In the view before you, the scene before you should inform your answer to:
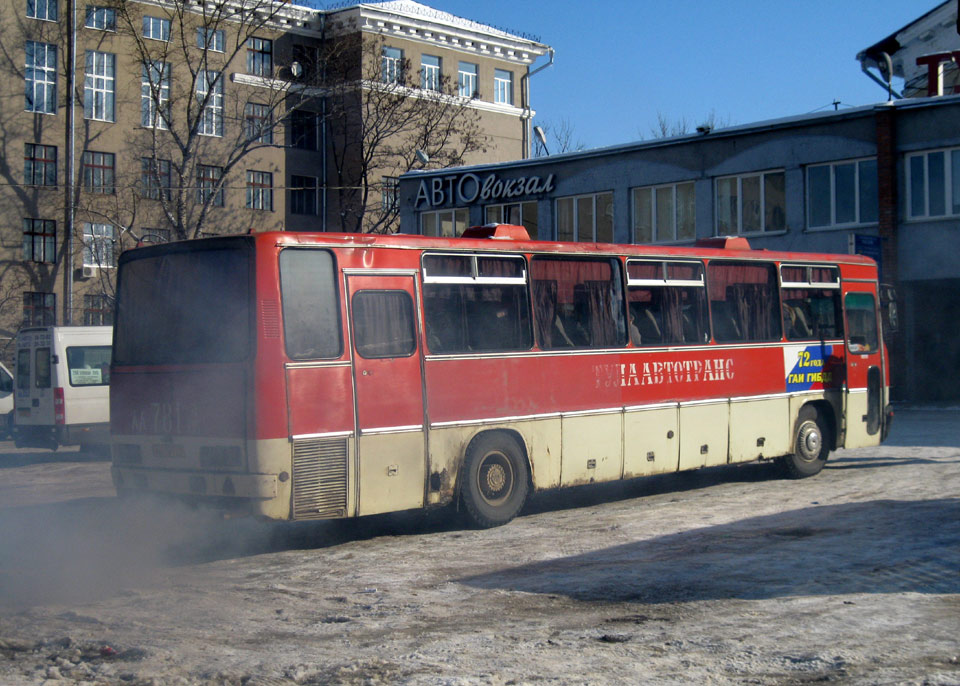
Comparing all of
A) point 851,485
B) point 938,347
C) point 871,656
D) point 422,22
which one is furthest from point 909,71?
point 871,656

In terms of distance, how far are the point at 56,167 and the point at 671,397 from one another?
128 ft

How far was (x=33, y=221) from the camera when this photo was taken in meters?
45.6

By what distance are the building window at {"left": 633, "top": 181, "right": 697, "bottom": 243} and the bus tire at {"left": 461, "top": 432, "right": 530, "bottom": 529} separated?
23.4m

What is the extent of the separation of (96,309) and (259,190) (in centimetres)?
1054

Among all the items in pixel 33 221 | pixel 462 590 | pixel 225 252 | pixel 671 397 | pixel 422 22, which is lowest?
pixel 462 590

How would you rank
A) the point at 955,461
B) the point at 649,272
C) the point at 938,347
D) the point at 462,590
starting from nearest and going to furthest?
the point at 462,590 → the point at 649,272 → the point at 955,461 → the point at 938,347

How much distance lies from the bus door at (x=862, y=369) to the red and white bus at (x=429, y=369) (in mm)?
1705

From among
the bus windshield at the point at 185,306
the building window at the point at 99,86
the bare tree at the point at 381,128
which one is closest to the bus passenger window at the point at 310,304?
the bus windshield at the point at 185,306

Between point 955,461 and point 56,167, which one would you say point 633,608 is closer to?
point 955,461

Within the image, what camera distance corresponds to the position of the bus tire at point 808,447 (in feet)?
49.8

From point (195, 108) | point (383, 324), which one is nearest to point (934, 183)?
point (383, 324)

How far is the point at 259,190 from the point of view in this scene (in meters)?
53.5

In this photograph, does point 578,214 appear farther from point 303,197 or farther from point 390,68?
point 303,197

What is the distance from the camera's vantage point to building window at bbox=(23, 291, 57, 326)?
1793 inches
